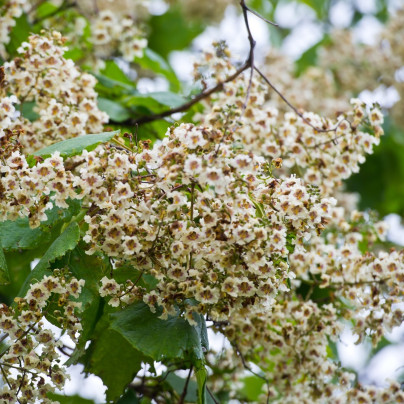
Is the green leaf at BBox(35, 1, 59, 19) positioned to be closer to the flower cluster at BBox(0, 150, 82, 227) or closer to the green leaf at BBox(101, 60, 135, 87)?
the green leaf at BBox(101, 60, 135, 87)

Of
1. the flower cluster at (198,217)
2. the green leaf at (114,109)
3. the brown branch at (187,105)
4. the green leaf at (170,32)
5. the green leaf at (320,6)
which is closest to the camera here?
the flower cluster at (198,217)

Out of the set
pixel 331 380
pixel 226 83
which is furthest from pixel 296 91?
pixel 331 380

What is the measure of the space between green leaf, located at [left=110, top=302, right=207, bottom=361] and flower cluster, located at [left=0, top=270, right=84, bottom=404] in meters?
0.15

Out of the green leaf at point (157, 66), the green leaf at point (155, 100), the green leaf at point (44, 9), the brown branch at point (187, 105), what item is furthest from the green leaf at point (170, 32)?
the brown branch at point (187, 105)

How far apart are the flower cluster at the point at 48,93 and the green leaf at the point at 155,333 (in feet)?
2.74

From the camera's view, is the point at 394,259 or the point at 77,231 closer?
the point at 77,231

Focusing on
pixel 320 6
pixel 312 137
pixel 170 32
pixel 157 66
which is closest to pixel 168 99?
pixel 312 137

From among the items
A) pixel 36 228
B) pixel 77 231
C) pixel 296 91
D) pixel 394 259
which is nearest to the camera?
pixel 77 231

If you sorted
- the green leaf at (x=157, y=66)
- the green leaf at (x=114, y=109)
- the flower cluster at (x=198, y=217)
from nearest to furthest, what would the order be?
1. the flower cluster at (x=198, y=217)
2. the green leaf at (x=114, y=109)
3. the green leaf at (x=157, y=66)

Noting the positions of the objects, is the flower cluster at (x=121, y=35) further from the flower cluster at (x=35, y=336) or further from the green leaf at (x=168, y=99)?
the flower cluster at (x=35, y=336)

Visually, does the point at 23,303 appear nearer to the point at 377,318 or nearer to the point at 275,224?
the point at 275,224

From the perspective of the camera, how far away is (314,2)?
5934 millimetres

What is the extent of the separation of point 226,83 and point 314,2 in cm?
344

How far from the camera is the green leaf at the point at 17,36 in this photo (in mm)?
3062
